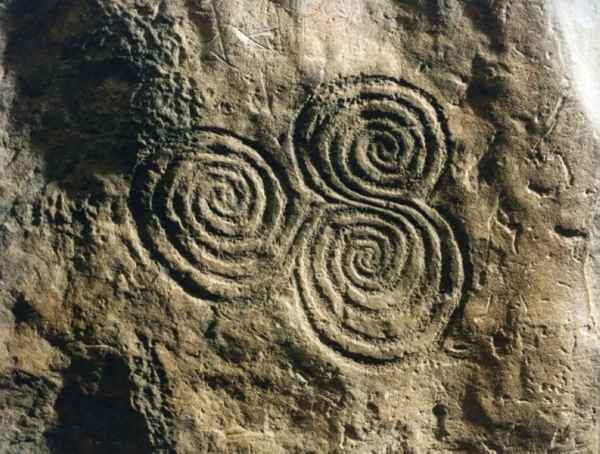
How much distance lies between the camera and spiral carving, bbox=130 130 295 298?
2857 millimetres

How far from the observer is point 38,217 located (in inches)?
112

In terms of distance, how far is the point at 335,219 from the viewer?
115 inches

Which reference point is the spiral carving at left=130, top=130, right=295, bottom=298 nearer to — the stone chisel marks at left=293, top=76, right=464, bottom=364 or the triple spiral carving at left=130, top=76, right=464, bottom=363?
the triple spiral carving at left=130, top=76, right=464, bottom=363

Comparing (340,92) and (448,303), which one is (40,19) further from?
(448,303)

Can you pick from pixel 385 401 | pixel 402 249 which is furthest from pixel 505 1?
pixel 385 401

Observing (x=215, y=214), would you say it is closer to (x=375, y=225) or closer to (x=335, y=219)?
(x=335, y=219)

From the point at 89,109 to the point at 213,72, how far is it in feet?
1.47

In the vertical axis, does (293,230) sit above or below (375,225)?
below

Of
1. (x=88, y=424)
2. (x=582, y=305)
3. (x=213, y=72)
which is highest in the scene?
(x=213, y=72)

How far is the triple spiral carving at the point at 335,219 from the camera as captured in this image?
9.42 feet

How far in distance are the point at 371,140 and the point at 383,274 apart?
18.8 inches

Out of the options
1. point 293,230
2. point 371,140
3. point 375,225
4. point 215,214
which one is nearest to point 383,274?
point 375,225

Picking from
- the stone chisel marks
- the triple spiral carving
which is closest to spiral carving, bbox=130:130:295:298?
the triple spiral carving

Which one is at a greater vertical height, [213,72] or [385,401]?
[213,72]
